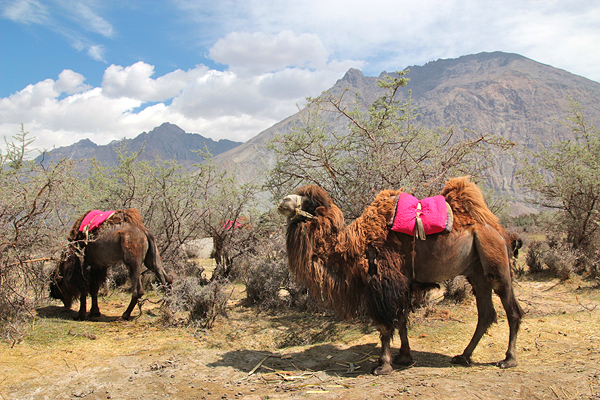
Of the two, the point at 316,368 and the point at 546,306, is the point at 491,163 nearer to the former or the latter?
the point at 546,306

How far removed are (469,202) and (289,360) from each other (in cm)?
322

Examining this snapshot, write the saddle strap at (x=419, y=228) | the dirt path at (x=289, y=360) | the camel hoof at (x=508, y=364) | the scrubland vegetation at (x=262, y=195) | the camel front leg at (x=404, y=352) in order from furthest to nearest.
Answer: the scrubland vegetation at (x=262, y=195)
the camel front leg at (x=404, y=352)
the saddle strap at (x=419, y=228)
the camel hoof at (x=508, y=364)
the dirt path at (x=289, y=360)

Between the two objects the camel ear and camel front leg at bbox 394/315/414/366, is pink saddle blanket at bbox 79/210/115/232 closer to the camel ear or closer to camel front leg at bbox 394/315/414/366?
the camel ear

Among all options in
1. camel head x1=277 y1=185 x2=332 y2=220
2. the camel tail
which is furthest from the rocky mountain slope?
camel head x1=277 y1=185 x2=332 y2=220

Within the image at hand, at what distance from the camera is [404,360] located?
4773 millimetres

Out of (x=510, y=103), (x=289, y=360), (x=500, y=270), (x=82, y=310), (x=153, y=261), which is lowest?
(x=289, y=360)

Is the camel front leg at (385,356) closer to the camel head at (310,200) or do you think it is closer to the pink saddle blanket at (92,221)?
the camel head at (310,200)

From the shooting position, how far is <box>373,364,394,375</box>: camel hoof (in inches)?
173

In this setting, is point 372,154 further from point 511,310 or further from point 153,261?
point 153,261

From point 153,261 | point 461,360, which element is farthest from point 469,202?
point 153,261

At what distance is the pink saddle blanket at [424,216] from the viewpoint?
14.5 feet

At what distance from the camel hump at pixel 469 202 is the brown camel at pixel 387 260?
0.5 inches

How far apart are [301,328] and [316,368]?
2114mm

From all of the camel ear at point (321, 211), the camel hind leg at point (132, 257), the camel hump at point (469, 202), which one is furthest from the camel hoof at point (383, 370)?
the camel hind leg at point (132, 257)
